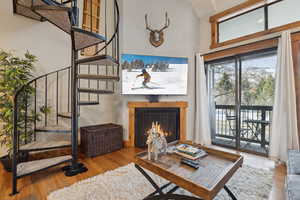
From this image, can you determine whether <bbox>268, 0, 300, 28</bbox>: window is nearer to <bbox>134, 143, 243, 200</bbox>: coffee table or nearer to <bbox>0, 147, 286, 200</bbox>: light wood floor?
<bbox>0, 147, 286, 200</bbox>: light wood floor

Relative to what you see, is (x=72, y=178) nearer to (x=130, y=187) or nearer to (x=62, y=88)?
(x=130, y=187)

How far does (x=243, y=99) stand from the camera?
3029 millimetres

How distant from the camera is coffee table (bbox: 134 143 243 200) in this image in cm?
104

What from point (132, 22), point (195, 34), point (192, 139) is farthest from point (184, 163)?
point (195, 34)

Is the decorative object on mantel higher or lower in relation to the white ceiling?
lower

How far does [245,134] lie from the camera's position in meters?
3.08

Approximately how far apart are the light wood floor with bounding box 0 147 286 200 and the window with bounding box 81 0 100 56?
89.3 inches

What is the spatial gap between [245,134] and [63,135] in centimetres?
390

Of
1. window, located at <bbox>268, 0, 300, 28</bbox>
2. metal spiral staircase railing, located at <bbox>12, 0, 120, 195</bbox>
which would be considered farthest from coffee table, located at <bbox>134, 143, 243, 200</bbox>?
window, located at <bbox>268, 0, 300, 28</bbox>

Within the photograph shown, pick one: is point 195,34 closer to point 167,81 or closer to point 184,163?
point 167,81

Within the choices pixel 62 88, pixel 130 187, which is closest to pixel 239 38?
pixel 130 187

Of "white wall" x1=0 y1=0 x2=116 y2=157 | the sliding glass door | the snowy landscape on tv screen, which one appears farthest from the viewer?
the snowy landscape on tv screen

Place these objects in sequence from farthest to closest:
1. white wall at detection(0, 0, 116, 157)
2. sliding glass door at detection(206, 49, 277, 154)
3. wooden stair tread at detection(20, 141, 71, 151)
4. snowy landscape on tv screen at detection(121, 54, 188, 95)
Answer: snowy landscape on tv screen at detection(121, 54, 188, 95) < sliding glass door at detection(206, 49, 277, 154) < white wall at detection(0, 0, 116, 157) < wooden stair tread at detection(20, 141, 71, 151)

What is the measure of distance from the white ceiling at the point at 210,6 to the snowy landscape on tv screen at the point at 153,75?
1371mm
